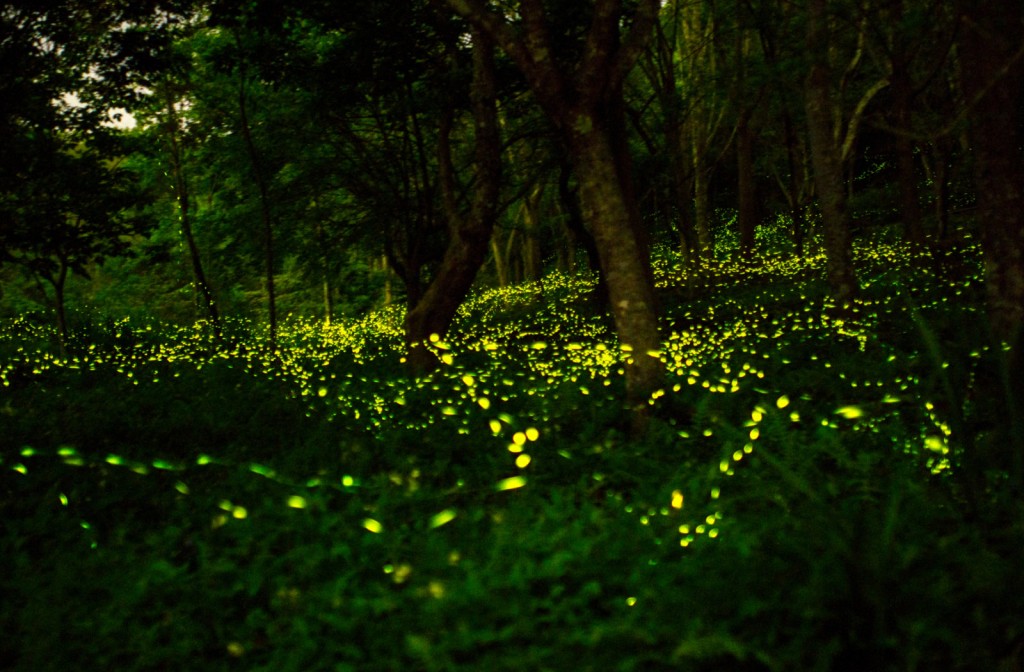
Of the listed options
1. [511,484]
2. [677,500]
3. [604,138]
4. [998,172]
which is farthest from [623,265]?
[998,172]

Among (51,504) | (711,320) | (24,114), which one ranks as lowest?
(51,504)

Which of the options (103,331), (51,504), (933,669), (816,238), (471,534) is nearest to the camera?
(933,669)

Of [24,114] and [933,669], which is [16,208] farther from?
[933,669]

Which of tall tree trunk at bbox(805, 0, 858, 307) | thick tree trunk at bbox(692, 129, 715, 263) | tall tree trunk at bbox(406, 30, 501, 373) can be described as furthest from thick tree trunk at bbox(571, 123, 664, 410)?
thick tree trunk at bbox(692, 129, 715, 263)

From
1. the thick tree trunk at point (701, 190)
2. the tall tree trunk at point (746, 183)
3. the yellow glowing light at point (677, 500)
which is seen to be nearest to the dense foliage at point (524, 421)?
the yellow glowing light at point (677, 500)

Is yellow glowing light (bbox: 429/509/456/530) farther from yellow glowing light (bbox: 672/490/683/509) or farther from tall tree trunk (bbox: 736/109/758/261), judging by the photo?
tall tree trunk (bbox: 736/109/758/261)

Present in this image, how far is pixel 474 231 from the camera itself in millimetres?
8617

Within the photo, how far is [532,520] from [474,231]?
191 inches

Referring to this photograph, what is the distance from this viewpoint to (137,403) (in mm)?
7969

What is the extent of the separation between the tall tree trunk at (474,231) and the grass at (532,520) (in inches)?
33.2

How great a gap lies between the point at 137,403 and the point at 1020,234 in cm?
876

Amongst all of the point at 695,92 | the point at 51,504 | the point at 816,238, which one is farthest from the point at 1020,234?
the point at 816,238

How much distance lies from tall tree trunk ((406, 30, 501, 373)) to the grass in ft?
2.77

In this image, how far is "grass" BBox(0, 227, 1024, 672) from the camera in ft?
9.90
